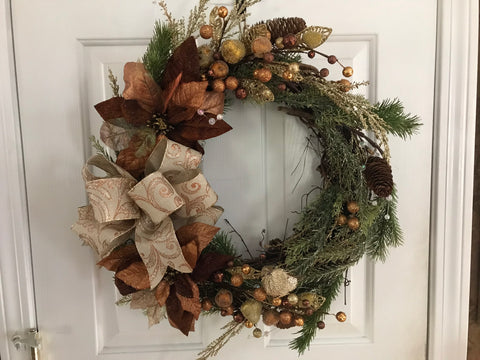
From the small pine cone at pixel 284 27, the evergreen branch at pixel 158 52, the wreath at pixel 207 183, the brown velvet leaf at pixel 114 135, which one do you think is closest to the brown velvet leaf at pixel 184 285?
the wreath at pixel 207 183

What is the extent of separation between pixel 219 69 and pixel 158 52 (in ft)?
0.42

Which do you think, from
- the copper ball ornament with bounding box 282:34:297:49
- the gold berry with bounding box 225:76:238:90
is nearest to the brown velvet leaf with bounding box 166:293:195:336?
the gold berry with bounding box 225:76:238:90

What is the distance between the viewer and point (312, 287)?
87 cm

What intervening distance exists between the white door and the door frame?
0.02 meters

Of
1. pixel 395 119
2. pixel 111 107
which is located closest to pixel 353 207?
pixel 395 119

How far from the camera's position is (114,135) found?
2.62 feet

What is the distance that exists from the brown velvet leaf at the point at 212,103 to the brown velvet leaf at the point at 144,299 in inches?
16.1

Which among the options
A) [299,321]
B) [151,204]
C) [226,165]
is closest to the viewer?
[151,204]

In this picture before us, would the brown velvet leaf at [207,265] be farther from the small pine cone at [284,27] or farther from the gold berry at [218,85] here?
the small pine cone at [284,27]

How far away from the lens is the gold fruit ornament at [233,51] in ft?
2.45

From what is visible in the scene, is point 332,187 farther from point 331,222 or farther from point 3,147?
point 3,147

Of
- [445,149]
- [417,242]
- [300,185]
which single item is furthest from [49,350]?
[445,149]

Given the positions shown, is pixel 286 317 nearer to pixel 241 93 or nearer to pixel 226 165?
pixel 226 165

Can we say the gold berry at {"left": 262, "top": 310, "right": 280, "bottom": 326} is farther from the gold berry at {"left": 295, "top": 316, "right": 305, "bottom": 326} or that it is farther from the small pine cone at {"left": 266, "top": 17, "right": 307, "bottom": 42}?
the small pine cone at {"left": 266, "top": 17, "right": 307, "bottom": 42}
